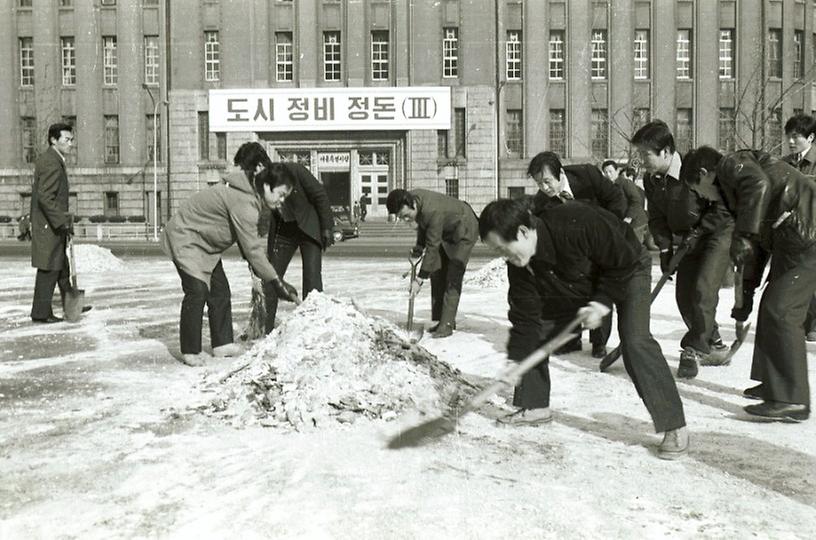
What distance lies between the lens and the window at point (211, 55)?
3728cm

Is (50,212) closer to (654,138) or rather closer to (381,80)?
(654,138)

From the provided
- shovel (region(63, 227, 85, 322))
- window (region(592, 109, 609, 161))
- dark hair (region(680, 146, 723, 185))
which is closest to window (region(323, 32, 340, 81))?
window (region(592, 109, 609, 161))

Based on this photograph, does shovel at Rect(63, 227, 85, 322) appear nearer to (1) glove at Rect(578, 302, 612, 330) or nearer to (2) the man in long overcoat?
(2) the man in long overcoat

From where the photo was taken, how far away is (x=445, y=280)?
326 inches

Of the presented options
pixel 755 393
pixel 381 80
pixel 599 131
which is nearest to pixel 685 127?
pixel 599 131

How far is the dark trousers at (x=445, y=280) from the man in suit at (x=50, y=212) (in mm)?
3678

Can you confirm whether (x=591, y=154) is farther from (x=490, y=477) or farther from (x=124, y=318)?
(x=490, y=477)

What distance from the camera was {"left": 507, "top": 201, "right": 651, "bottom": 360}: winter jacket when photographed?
3928mm

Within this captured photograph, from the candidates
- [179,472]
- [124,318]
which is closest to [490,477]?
[179,472]

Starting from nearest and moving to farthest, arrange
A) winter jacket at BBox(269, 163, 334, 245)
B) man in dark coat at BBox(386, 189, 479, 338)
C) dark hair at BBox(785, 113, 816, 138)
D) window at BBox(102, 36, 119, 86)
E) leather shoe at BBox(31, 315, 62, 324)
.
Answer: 1. dark hair at BBox(785, 113, 816, 138)
2. winter jacket at BBox(269, 163, 334, 245)
3. man in dark coat at BBox(386, 189, 479, 338)
4. leather shoe at BBox(31, 315, 62, 324)
5. window at BBox(102, 36, 119, 86)

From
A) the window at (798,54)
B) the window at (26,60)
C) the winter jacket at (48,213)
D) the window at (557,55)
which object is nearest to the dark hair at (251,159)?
the winter jacket at (48,213)

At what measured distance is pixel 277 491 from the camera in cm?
357

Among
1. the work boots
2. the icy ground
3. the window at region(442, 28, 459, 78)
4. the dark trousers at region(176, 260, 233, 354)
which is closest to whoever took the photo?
the icy ground

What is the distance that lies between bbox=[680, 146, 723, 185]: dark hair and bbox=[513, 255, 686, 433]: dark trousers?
5.10 feet
